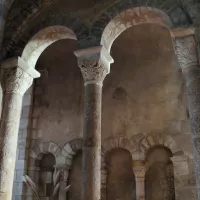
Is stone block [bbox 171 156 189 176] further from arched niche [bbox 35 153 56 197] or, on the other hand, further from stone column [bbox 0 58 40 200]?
stone column [bbox 0 58 40 200]

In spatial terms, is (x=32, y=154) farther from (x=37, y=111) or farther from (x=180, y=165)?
(x=180, y=165)

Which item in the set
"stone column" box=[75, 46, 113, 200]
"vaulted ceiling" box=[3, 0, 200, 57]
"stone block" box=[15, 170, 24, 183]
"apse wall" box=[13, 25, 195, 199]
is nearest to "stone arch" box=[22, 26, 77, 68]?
"vaulted ceiling" box=[3, 0, 200, 57]

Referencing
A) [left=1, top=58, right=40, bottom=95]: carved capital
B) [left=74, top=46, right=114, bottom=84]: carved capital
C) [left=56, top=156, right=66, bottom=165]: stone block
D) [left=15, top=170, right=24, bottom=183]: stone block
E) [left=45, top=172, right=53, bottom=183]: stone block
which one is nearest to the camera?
[left=74, top=46, right=114, bottom=84]: carved capital

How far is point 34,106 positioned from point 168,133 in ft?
12.8

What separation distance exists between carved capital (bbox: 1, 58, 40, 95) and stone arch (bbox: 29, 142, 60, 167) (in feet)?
10.0

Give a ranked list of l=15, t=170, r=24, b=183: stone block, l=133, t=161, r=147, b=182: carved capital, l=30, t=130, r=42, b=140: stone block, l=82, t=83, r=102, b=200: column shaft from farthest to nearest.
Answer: l=30, t=130, r=42, b=140: stone block < l=15, t=170, r=24, b=183: stone block < l=133, t=161, r=147, b=182: carved capital < l=82, t=83, r=102, b=200: column shaft

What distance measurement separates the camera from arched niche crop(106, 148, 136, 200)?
299 inches

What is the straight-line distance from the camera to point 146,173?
7559mm

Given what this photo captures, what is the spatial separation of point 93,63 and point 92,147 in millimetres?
1399

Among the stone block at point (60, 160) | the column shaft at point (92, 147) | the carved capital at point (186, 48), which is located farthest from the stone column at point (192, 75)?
the stone block at point (60, 160)

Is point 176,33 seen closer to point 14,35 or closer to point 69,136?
point 14,35

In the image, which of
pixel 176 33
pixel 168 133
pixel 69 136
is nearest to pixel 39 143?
pixel 69 136

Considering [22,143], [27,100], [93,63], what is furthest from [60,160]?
[93,63]

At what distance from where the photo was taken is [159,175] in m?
7.41
